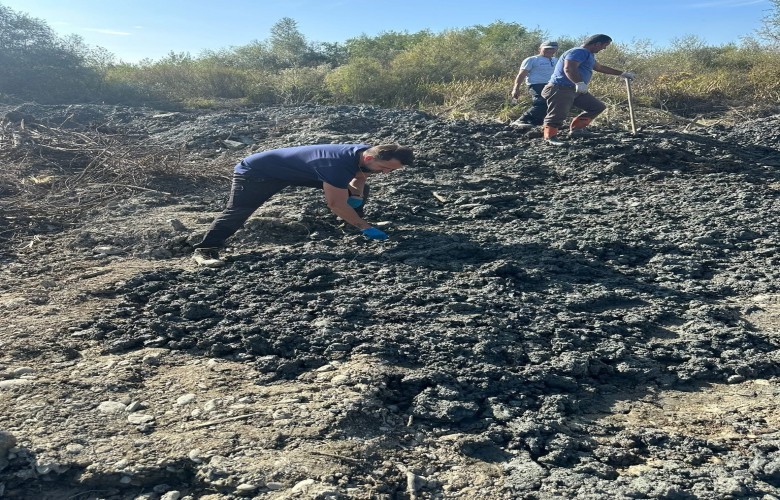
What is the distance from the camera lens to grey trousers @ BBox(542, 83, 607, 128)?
686 centimetres

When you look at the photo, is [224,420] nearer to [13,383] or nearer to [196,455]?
[196,455]

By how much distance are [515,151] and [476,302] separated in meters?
3.89

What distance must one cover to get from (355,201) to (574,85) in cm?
331

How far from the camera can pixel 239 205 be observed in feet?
14.8

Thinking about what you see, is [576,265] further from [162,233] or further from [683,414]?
[162,233]

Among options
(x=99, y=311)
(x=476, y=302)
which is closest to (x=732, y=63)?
(x=476, y=302)

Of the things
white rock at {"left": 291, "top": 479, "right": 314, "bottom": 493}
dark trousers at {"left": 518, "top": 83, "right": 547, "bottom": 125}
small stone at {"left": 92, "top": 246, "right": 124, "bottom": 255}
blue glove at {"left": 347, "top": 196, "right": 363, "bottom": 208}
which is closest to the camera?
white rock at {"left": 291, "top": 479, "right": 314, "bottom": 493}

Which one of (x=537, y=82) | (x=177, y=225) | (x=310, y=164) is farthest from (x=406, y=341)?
(x=537, y=82)

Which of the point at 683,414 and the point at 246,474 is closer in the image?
the point at 246,474

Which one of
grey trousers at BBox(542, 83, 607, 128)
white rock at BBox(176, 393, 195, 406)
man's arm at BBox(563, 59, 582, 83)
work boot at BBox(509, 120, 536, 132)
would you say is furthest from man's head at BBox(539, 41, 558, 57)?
white rock at BBox(176, 393, 195, 406)

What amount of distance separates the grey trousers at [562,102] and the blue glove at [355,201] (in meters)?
3.20

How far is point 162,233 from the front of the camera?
16.0ft

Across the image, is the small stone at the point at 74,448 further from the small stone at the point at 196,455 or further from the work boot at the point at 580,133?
the work boot at the point at 580,133

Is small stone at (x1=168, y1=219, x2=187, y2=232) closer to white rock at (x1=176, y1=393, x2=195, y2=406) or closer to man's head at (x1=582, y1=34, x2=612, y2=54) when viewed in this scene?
white rock at (x1=176, y1=393, x2=195, y2=406)
